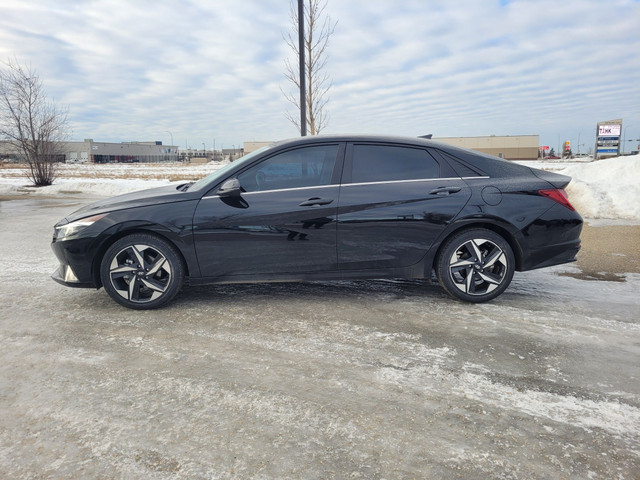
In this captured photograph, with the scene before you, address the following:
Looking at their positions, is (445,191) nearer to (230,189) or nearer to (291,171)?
(291,171)

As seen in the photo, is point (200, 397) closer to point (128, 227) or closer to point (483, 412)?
point (483, 412)

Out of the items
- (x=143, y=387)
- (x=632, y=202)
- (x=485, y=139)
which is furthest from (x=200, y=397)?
(x=485, y=139)

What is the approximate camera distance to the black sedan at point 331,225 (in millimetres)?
3984

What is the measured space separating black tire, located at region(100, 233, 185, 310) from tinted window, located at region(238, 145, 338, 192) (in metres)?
0.95

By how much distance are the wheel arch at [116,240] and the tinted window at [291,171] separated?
832mm

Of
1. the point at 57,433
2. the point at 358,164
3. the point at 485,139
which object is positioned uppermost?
the point at 485,139

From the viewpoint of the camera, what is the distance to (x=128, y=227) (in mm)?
3941

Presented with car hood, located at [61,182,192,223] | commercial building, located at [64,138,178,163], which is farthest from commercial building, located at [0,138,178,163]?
car hood, located at [61,182,192,223]

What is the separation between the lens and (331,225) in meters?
4.04

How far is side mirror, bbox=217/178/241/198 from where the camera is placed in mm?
3994

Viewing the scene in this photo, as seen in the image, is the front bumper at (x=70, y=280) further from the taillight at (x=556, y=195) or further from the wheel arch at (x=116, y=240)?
the taillight at (x=556, y=195)

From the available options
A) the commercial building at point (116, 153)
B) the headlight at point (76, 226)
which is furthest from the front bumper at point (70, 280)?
the commercial building at point (116, 153)

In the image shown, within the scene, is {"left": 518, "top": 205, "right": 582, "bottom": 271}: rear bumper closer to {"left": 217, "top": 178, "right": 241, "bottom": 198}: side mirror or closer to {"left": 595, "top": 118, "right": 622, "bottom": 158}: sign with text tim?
{"left": 217, "top": 178, "right": 241, "bottom": 198}: side mirror

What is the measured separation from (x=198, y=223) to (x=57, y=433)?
2094mm
